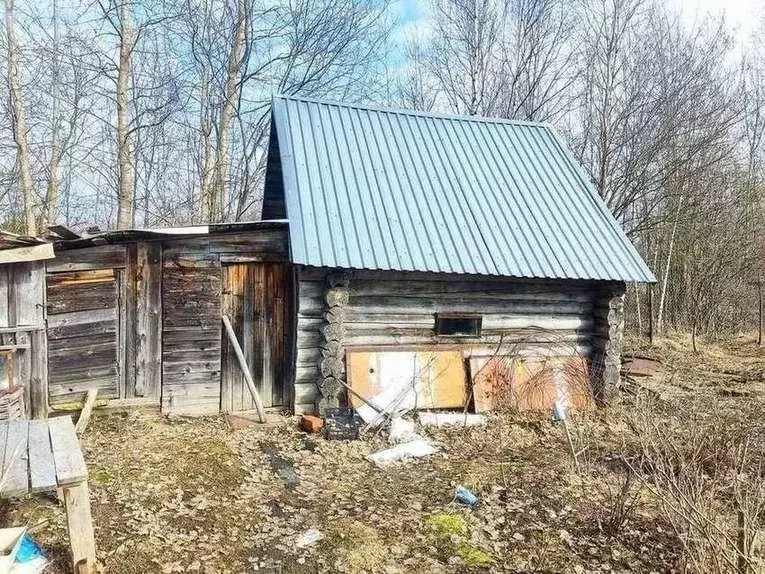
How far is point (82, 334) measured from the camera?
8.43 meters

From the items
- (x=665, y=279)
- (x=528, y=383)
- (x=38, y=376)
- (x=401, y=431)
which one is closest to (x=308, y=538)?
(x=401, y=431)

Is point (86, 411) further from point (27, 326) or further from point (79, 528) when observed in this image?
point (79, 528)

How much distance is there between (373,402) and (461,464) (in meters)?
1.98

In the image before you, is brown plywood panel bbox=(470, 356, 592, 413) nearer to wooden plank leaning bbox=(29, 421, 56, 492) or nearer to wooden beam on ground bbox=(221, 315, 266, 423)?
wooden beam on ground bbox=(221, 315, 266, 423)

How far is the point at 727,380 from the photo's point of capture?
1327cm

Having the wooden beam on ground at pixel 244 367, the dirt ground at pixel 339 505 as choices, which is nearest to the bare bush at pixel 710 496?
the dirt ground at pixel 339 505

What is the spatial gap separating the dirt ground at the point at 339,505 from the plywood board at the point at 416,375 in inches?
31.4

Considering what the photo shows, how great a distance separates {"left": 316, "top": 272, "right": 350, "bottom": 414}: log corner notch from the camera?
9.02m

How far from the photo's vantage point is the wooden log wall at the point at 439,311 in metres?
9.23

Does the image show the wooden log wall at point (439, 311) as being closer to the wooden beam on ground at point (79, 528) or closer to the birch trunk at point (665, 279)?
the wooden beam on ground at point (79, 528)

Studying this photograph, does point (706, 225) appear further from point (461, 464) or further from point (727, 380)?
point (461, 464)

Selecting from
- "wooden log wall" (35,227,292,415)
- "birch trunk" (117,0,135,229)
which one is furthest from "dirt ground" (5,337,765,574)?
"birch trunk" (117,0,135,229)

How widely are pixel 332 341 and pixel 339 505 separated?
10.6ft

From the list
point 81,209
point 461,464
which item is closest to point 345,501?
point 461,464
